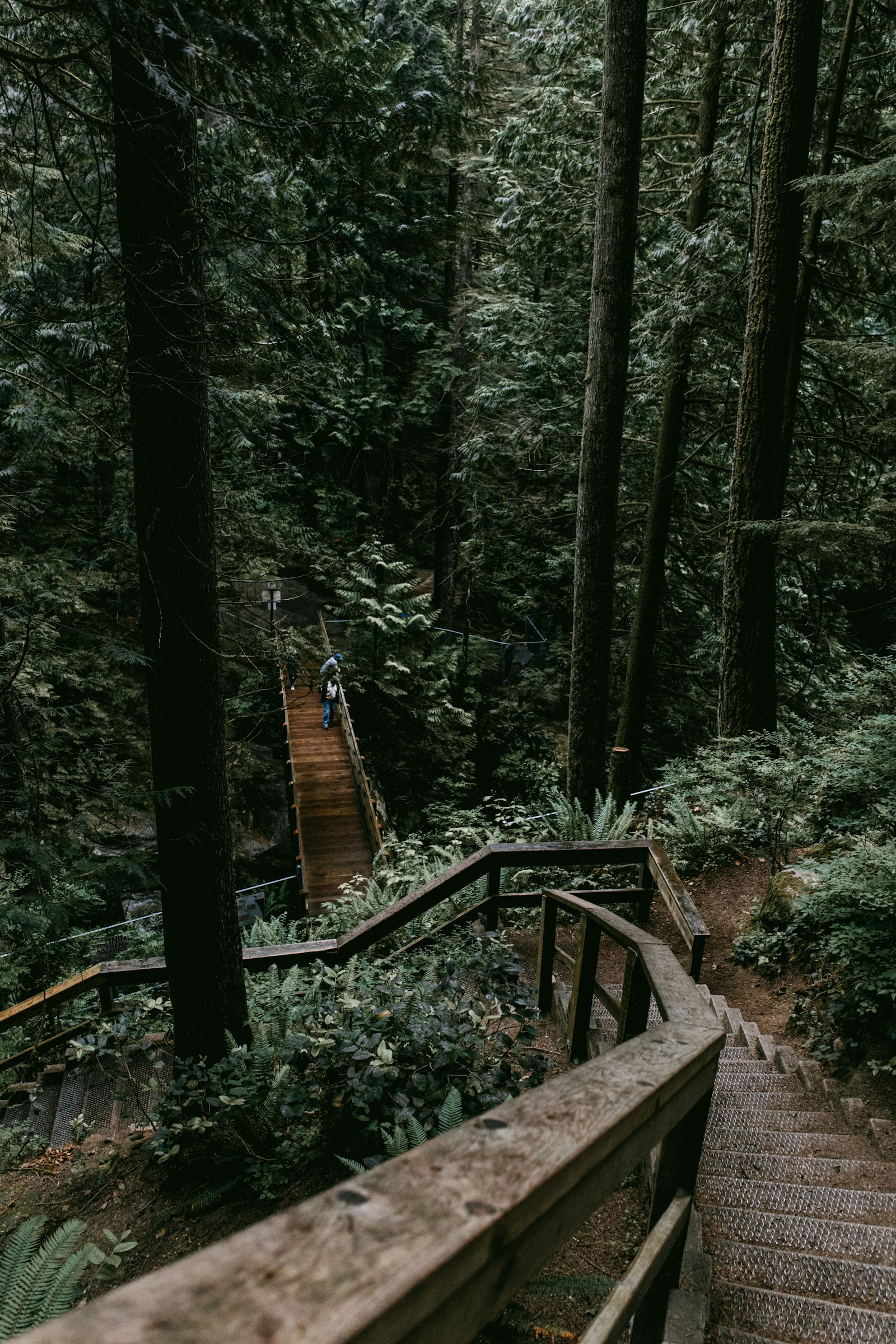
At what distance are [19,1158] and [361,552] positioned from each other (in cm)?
1482

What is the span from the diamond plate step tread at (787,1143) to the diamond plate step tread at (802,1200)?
0.94 ft

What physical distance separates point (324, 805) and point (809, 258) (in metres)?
11.4

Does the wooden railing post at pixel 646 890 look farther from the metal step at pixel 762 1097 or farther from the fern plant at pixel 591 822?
the metal step at pixel 762 1097

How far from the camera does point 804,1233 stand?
8.79 ft

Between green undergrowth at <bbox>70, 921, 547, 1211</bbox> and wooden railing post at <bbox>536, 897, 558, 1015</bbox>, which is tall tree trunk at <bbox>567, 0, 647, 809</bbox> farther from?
green undergrowth at <bbox>70, 921, 547, 1211</bbox>

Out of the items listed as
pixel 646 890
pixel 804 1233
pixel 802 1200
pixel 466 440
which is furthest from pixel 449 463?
pixel 804 1233

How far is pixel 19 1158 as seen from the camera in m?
4.91

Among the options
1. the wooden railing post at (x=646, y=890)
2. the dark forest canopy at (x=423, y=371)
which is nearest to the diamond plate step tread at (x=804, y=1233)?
the wooden railing post at (x=646, y=890)

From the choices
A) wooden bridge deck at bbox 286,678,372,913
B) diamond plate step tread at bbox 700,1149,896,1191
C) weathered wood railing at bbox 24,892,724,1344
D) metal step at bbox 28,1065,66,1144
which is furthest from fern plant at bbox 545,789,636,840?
weathered wood railing at bbox 24,892,724,1344

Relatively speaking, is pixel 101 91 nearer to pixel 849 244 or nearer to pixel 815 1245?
pixel 815 1245

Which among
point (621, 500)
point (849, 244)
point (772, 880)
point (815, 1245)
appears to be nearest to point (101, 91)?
point (815, 1245)

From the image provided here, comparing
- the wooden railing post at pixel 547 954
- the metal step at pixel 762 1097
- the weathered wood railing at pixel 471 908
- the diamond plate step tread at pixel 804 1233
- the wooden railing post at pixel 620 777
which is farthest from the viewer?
the wooden railing post at pixel 620 777

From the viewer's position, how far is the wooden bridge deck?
41.9ft

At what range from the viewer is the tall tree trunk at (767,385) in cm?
698
